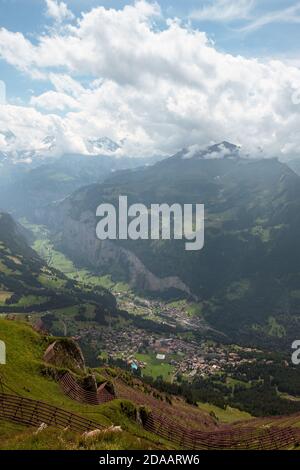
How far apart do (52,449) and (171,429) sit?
43.3 m

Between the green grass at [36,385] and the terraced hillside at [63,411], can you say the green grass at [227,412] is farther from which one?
the green grass at [36,385]

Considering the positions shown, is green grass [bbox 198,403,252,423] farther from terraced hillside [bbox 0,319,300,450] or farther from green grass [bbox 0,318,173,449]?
green grass [bbox 0,318,173,449]

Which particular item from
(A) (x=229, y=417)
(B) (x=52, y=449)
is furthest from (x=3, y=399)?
(A) (x=229, y=417)

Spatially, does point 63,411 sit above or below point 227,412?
above

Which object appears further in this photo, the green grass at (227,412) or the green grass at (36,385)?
the green grass at (227,412)

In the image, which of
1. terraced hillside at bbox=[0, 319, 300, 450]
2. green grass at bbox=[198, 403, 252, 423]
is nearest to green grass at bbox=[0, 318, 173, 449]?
terraced hillside at bbox=[0, 319, 300, 450]

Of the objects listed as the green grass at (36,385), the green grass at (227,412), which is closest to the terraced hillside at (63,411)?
the green grass at (36,385)

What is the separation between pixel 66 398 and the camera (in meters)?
60.8

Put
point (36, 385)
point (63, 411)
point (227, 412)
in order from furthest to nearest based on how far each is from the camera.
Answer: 1. point (227, 412)
2. point (36, 385)
3. point (63, 411)

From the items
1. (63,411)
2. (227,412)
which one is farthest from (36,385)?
(227,412)

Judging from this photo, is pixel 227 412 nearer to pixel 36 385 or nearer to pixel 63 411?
pixel 36 385

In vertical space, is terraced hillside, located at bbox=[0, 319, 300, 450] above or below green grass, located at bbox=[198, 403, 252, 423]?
above

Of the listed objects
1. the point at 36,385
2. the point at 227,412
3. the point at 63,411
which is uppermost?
the point at 63,411
